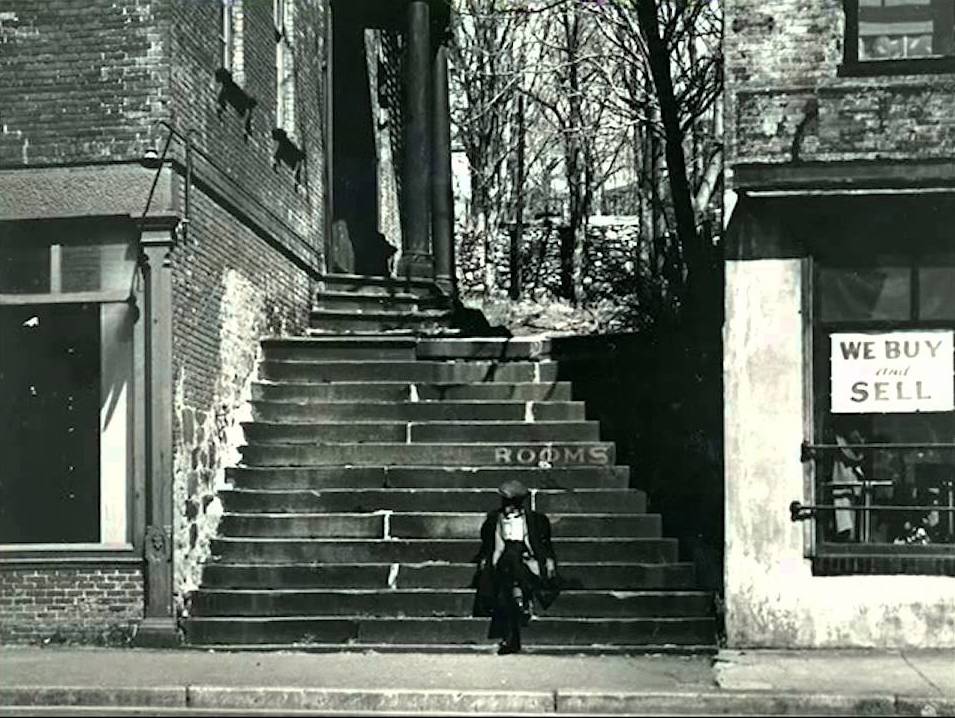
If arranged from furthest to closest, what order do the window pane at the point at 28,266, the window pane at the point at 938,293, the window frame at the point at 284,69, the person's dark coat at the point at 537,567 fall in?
the window frame at the point at 284,69 < the window pane at the point at 28,266 < the window pane at the point at 938,293 < the person's dark coat at the point at 537,567

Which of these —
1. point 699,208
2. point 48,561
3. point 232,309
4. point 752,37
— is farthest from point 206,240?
point 699,208

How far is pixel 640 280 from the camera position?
2764cm

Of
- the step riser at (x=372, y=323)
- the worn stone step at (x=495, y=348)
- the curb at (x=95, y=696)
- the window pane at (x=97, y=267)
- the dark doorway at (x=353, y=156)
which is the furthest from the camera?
the dark doorway at (x=353, y=156)

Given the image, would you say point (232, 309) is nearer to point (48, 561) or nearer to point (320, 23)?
point (48, 561)

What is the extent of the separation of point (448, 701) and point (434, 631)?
2436 mm

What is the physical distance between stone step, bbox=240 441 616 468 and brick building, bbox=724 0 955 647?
1.77 metres

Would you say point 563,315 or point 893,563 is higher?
point 563,315

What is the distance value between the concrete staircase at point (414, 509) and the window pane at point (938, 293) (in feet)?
10.1

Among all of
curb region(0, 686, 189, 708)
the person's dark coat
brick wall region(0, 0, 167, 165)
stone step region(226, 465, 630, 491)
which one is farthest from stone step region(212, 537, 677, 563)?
brick wall region(0, 0, 167, 165)

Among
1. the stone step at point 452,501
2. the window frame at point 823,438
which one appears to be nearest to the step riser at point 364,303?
the stone step at point 452,501

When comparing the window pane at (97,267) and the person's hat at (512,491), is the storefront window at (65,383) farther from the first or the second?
the person's hat at (512,491)

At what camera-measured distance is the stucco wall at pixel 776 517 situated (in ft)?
38.2

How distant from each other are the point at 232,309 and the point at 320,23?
661 cm

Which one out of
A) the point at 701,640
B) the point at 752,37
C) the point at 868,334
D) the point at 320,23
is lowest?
the point at 701,640
